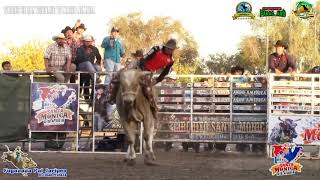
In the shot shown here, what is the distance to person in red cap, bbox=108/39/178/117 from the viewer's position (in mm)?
14031

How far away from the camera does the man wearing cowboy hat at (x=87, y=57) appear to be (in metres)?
17.9

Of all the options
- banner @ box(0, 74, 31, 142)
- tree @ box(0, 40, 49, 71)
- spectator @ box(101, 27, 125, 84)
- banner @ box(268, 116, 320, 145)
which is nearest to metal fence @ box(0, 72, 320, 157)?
banner @ box(268, 116, 320, 145)

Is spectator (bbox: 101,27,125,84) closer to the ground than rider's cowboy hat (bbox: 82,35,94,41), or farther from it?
closer to the ground

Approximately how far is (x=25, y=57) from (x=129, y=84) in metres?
52.7

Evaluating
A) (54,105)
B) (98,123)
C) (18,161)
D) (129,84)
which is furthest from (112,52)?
(18,161)

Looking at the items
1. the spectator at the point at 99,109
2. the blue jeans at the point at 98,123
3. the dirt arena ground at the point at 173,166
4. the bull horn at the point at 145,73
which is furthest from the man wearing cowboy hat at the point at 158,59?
the blue jeans at the point at 98,123

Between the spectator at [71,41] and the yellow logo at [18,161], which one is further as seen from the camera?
the spectator at [71,41]

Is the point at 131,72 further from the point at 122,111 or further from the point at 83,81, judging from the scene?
the point at 83,81

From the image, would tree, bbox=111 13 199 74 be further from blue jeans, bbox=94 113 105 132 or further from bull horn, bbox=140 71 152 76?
bull horn, bbox=140 71 152 76

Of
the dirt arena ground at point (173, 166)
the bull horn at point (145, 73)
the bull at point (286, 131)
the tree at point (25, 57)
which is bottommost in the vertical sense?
the dirt arena ground at point (173, 166)

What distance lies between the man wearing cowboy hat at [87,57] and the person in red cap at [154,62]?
11.4 ft

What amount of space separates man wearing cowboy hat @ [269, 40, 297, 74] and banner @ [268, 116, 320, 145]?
4.92 feet

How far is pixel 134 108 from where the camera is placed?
13.9m

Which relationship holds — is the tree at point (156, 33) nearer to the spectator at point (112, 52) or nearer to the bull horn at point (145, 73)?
the spectator at point (112, 52)
